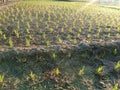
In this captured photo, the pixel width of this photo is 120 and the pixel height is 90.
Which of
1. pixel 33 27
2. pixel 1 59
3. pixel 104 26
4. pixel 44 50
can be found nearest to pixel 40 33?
pixel 33 27

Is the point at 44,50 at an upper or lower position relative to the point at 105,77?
upper

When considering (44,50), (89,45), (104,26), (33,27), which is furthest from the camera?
(104,26)

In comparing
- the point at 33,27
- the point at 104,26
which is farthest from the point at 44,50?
the point at 104,26

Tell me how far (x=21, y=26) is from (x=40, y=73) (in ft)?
13.3

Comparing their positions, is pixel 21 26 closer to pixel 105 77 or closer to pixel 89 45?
pixel 89 45

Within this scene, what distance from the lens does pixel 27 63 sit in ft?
18.4

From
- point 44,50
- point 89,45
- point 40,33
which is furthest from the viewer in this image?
point 40,33

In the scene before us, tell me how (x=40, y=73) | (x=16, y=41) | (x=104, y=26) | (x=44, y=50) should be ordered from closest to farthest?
1. (x=40, y=73)
2. (x=44, y=50)
3. (x=16, y=41)
4. (x=104, y=26)

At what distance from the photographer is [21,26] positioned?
29.5 ft

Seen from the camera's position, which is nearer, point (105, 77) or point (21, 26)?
point (105, 77)

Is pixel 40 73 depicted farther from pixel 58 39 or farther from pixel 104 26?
pixel 104 26

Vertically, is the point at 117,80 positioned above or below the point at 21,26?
below

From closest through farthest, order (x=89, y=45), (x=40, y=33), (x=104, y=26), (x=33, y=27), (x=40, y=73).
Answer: (x=40, y=73) < (x=89, y=45) < (x=40, y=33) < (x=33, y=27) < (x=104, y=26)

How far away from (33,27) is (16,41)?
200 cm
